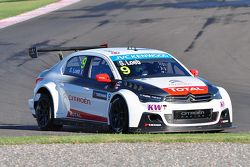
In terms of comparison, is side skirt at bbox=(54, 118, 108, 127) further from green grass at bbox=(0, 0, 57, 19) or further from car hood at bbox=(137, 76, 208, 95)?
green grass at bbox=(0, 0, 57, 19)

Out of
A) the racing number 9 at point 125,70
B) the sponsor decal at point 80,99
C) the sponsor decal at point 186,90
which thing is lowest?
the sponsor decal at point 80,99

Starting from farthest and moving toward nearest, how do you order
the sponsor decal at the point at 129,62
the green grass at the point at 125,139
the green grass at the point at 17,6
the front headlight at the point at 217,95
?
1. the green grass at the point at 17,6
2. the sponsor decal at the point at 129,62
3. the front headlight at the point at 217,95
4. the green grass at the point at 125,139

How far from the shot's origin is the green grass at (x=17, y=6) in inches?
1649

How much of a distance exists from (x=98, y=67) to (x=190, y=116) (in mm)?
2027

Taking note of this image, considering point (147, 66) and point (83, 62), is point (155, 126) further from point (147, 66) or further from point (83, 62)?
point (83, 62)

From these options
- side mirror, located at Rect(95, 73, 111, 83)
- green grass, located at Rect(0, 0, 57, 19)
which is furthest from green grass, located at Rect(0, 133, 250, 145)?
green grass, located at Rect(0, 0, 57, 19)

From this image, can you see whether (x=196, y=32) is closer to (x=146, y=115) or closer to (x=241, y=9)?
(x=241, y=9)

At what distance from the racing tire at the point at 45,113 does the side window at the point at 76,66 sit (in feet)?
1.95

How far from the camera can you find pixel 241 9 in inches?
1479

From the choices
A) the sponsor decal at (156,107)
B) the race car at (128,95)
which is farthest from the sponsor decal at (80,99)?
the sponsor decal at (156,107)

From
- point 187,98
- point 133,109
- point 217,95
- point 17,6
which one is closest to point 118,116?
point 133,109

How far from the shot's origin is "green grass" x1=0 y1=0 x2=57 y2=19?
41875 mm

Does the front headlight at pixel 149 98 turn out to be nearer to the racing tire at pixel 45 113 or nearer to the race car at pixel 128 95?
the race car at pixel 128 95

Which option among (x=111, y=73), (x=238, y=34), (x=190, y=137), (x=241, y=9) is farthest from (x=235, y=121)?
(x=241, y=9)
